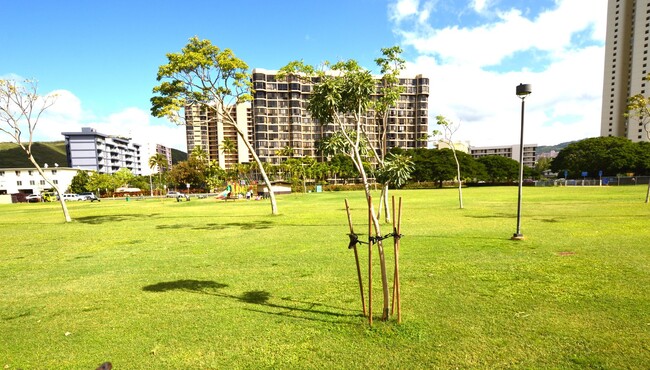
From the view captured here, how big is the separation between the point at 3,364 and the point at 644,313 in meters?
11.5

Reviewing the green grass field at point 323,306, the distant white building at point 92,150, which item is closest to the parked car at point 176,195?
the green grass field at point 323,306

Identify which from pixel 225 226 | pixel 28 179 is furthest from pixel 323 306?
pixel 28 179

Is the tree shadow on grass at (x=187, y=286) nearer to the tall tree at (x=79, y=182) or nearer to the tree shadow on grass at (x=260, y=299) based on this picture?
the tree shadow on grass at (x=260, y=299)

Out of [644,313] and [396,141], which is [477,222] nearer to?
[644,313]

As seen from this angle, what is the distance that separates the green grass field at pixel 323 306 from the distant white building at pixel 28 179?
104 metres

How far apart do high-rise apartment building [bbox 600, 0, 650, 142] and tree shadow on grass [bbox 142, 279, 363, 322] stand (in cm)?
16508

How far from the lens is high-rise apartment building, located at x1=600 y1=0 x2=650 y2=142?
389 feet

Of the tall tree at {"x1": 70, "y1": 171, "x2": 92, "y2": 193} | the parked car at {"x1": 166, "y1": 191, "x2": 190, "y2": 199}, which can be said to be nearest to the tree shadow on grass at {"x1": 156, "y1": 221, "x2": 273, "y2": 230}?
the parked car at {"x1": 166, "y1": 191, "x2": 190, "y2": 199}

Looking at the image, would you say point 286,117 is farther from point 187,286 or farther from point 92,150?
point 187,286

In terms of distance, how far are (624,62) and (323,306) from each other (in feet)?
601

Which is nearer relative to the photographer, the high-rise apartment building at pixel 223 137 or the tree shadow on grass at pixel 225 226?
the tree shadow on grass at pixel 225 226

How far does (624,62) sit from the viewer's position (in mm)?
128250

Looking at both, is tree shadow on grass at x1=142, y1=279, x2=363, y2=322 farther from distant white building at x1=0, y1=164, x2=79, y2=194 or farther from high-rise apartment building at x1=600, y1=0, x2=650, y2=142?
high-rise apartment building at x1=600, y1=0, x2=650, y2=142

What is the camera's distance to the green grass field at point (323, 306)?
4.93 m
